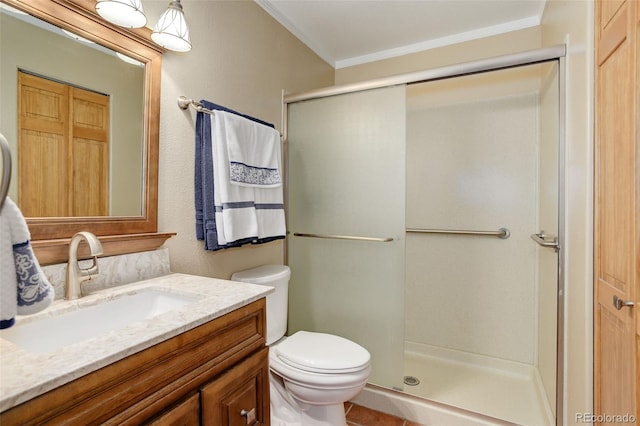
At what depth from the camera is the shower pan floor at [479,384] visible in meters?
1.77

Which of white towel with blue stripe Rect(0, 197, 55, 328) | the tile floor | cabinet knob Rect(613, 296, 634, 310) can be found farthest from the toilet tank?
cabinet knob Rect(613, 296, 634, 310)

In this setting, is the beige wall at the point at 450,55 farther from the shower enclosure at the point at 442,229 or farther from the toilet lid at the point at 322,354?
the toilet lid at the point at 322,354

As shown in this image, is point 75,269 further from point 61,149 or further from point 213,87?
point 213,87

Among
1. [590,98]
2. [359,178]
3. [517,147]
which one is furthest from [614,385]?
[517,147]

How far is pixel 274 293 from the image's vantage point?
1.67 meters

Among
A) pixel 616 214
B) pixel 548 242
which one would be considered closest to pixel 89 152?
pixel 616 214

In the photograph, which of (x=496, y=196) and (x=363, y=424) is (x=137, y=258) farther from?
(x=496, y=196)

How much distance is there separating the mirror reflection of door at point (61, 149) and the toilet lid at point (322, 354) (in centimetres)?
96

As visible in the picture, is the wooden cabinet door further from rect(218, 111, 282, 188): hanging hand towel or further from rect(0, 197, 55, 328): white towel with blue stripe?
rect(218, 111, 282, 188): hanging hand towel

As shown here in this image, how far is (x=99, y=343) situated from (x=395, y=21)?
7.59 ft

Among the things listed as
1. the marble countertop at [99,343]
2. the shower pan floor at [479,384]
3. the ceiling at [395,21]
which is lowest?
the shower pan floor at [479,384]

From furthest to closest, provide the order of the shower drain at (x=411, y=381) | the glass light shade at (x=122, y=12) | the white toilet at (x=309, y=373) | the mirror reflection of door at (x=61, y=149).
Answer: the shower drain at (x=411, y=381)
the white toilet at (x=309, y=373)
the glass light shade at (x=122, y=12)
the mirror reflection of door at (x=61, y=149)

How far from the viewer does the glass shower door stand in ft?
6.03

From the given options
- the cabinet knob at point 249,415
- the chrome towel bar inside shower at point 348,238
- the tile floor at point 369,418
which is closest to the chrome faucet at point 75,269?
the cabinet knob at point 249,415
